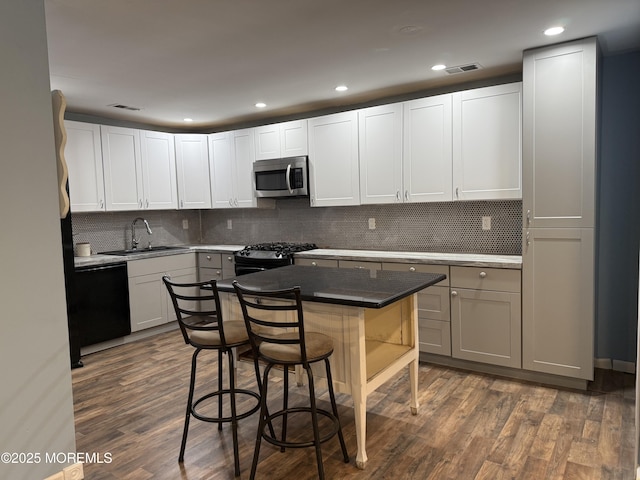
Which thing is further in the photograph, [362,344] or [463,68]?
[463,68]

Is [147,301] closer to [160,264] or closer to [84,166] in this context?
[160,264]

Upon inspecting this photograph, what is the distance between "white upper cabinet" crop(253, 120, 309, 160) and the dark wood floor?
2.36 meters

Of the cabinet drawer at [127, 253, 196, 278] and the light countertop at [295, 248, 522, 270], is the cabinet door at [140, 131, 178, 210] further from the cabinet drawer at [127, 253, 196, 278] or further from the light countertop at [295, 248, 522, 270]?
the light countertop at [295, 248, 522, 270]

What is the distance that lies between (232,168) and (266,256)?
135 centimetres

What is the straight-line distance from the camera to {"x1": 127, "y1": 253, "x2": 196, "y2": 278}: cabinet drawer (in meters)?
4.74

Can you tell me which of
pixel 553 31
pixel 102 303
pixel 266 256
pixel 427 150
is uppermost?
pixel 553 31

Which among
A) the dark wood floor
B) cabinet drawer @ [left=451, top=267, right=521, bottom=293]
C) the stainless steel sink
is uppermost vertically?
the stainless steel sink

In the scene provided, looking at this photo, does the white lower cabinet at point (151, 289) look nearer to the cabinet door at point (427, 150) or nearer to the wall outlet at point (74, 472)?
the wall outlet at point (74, 472)

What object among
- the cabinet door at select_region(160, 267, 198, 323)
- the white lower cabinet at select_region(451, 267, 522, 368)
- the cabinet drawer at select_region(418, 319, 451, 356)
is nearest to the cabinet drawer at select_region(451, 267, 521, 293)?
the white lower cabinet at select_region(451, 267, 522, 368)

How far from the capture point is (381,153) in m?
4.25

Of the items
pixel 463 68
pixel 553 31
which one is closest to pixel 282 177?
pixel 463 68

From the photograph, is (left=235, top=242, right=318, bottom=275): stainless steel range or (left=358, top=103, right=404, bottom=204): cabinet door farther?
(left=235, top=242, right=318, bottom=275): stainless steel range

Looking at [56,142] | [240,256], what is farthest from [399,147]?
[56,142]

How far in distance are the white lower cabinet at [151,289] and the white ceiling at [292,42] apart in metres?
1.70
